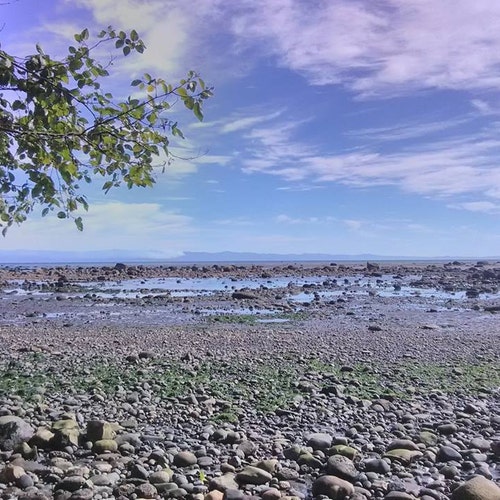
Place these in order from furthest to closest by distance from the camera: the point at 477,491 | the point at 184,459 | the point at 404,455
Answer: the point at 404,455
the point at 184,459
the point at 477,491

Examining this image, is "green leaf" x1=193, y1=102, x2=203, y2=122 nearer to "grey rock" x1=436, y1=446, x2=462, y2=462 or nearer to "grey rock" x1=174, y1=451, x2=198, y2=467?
"grey rock" x1=174, y1=451, x2=198, y2=467

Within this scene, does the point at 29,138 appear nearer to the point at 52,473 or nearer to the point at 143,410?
the point at 52,473

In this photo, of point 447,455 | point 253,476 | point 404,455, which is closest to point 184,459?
point 253,476

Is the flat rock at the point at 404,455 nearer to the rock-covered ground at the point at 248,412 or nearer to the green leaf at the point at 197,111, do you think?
the rock-covered ground at the point at 248,412

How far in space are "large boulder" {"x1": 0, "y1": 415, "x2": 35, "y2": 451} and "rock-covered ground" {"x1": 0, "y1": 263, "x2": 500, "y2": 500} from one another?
16 millimetres

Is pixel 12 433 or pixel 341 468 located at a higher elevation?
pixel 12 433

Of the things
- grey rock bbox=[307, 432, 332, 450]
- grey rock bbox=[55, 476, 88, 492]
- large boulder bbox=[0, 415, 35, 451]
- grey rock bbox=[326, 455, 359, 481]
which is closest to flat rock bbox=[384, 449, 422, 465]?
grey rock bbox=[326, 455, 359, 481]

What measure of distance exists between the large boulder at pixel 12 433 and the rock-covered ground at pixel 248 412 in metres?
0.02

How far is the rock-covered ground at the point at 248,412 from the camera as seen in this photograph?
6434 mm

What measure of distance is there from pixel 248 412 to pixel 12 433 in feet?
12.8

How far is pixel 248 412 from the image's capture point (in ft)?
30.9

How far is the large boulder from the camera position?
7047 mm

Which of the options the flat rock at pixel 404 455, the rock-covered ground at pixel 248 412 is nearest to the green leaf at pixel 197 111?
the rock-covered ground at pixel 248 412

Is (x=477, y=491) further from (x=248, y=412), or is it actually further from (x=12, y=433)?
(x=12, y=433)
